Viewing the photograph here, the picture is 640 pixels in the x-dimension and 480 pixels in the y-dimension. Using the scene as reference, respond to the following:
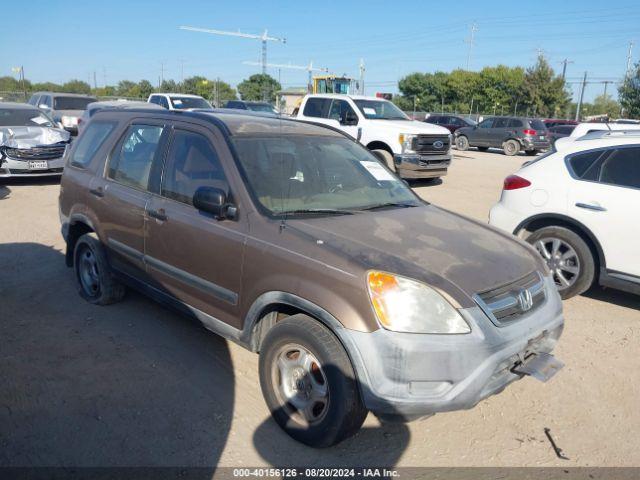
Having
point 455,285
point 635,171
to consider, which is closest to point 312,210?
point 455,285

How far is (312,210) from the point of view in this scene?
134 inches

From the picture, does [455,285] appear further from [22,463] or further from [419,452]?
[22,463]

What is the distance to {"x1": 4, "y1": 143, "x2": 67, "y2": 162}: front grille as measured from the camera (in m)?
10.8

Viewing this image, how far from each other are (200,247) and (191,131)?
94 centimetres

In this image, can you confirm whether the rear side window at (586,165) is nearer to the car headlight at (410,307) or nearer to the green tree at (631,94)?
the car headlight at (410,307)

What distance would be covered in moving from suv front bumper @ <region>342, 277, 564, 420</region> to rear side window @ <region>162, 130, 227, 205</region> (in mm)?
1566

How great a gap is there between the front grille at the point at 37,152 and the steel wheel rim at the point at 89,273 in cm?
740

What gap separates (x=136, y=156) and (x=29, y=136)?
8485 millimetres

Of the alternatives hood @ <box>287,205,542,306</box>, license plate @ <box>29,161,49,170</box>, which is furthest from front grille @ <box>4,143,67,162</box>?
hood @ <box>287,205,542,306</box>

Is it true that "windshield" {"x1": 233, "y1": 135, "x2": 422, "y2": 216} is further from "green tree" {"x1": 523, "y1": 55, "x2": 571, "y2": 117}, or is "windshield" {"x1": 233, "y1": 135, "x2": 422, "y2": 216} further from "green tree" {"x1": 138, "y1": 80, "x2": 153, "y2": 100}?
"green tree" {"x1": 138, "y1": 80, "x2": 153, "y2": 100}

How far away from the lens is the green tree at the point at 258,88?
73.1 metres

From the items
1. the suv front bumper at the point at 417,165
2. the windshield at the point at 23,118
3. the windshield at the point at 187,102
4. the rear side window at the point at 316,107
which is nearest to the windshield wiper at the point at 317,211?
the suv front bumper at the point at 417,165

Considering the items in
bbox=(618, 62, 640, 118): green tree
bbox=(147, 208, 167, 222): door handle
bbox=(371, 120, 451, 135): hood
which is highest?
bbox=(618, 62, 640, 118): green tree

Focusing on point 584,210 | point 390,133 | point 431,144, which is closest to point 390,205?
point 584,210
